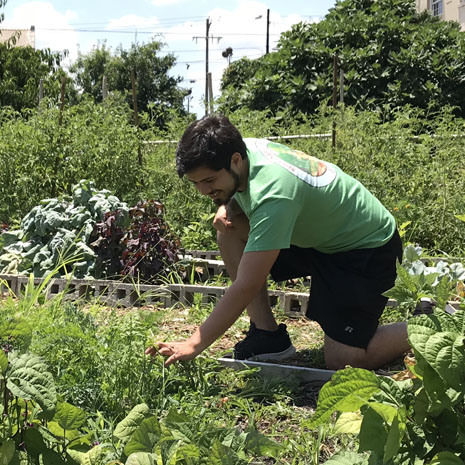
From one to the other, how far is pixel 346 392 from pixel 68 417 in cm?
69

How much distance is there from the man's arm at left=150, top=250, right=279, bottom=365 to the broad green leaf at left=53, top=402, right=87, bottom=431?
34.6 inches

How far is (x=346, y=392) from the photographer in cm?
125

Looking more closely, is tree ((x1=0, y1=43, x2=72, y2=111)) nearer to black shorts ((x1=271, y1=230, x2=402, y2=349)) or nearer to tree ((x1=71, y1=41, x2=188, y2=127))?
tree ((x1=71, y1=41, x2=188, y2=127))

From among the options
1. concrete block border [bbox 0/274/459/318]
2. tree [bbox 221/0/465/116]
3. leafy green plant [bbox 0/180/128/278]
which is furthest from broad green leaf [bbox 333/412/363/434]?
tree [bbox 221/0/465/116]

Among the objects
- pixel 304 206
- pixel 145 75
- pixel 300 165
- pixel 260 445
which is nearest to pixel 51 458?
pixel 260 445

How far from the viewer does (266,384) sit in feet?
8.51

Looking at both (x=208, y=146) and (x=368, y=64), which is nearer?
(x=208, y=146)

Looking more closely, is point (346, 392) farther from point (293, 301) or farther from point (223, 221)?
point (293, 301)

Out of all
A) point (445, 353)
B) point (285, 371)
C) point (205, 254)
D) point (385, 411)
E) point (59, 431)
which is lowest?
point (285, 371)

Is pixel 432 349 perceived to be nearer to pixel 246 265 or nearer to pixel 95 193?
pixel 246 265

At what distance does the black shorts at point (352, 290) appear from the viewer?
2.79 meters

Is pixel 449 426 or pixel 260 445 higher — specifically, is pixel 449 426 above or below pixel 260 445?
above

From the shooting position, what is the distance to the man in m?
2.37

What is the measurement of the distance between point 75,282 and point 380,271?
222cm
